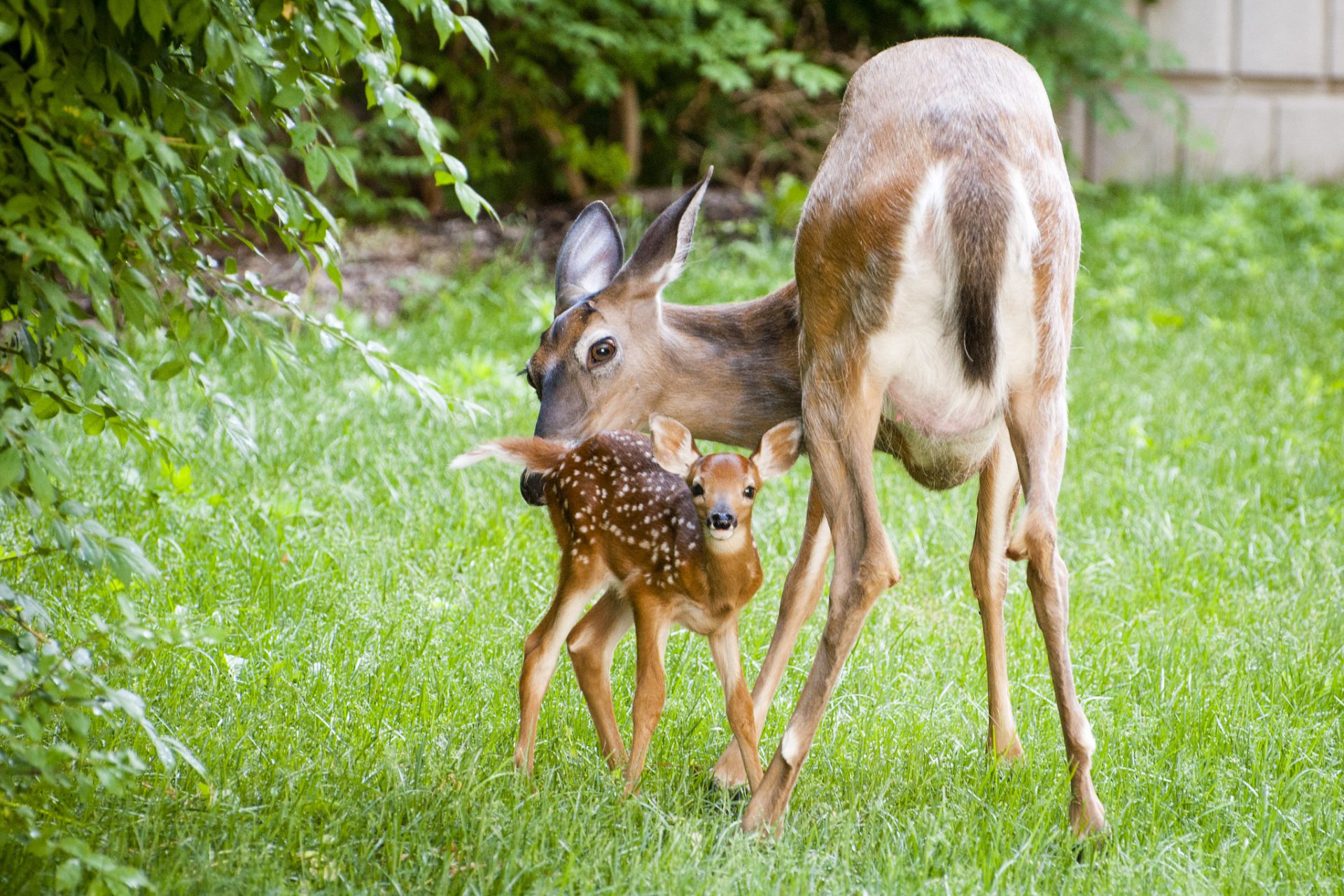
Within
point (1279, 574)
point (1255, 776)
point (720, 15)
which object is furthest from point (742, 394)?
point (720, 15)

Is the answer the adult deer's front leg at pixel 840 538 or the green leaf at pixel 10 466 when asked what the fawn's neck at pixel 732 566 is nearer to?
the adult deer's front leg at pixel 840 538

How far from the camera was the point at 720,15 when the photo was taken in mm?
9828

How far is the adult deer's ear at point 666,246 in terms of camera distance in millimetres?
3773

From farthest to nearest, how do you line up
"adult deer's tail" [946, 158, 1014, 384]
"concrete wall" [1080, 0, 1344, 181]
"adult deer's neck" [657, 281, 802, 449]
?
"concrete wall" [1080, 0, 1344, 181]
"adult deer's neck" [657, 281, 802, 449]
"adult deer's tail" [946, 158, 1014, 384]

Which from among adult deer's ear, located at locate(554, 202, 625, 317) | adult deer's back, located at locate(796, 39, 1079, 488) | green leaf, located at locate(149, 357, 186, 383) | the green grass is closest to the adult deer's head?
adult deer's ear, located at locate(554, 202, 625, 317)

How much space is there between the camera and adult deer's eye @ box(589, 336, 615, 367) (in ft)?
12.8

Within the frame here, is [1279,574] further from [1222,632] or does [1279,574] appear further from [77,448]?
[77,448]

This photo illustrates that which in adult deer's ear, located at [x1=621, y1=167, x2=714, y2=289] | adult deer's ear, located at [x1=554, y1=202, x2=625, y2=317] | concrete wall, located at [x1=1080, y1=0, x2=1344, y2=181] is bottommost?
Result: concrete wall, located at [x1=1080, y1=0, x2=1344, y2=181]

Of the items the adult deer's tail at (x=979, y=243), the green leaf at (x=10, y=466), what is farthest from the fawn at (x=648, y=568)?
the green leaf at (x=10, y=466)

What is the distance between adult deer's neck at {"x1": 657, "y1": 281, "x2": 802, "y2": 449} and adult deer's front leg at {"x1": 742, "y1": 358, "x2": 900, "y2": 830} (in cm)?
78

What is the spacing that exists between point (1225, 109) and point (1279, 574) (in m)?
8.18

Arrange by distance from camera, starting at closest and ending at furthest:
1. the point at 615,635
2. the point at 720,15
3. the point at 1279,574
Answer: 1. the point at 615,635
2. the point at 1279,574
3. the point at 720,15

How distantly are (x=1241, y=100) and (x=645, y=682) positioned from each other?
10461 mm

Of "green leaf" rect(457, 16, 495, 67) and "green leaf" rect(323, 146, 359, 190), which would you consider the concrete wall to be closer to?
"green leaf" rect(457, 16, 495, 67)
